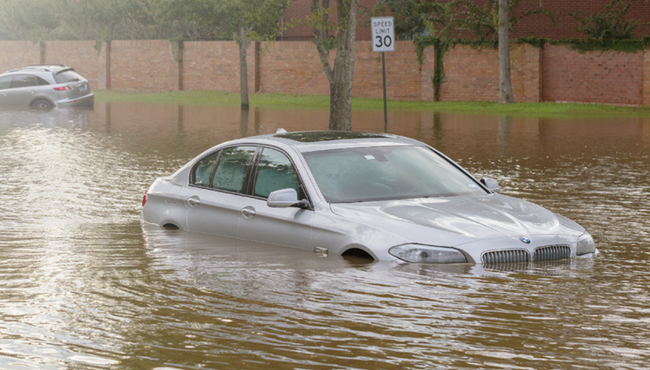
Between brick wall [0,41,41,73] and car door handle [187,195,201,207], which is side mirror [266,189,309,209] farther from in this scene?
brick wall [0,41,41,73]

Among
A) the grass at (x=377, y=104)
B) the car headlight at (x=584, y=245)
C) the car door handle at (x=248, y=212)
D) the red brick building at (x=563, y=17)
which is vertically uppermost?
the red brick building at (x=563, y=17)

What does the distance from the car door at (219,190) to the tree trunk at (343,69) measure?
11601 millimetres

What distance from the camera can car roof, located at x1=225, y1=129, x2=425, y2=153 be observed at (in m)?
8.27

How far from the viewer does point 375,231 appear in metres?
7.14

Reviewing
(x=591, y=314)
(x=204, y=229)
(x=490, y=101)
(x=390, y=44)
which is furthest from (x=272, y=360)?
(x=490, y=101)

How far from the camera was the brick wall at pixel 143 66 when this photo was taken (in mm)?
51312

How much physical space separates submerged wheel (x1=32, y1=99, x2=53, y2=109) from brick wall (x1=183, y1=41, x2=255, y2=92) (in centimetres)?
1377

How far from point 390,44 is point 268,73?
2519cm

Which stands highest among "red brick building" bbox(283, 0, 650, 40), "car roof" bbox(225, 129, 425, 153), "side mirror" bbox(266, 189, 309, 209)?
"red brick building" bbox(283, 0, 650, 40)

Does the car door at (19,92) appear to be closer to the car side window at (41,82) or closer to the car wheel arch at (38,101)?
the car wheel arch at (38,101)

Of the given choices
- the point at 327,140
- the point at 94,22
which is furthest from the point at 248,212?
the point at 94,22

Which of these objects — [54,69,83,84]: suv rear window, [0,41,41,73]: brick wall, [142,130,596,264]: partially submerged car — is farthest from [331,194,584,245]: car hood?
[0,41,41,73]: brick wall

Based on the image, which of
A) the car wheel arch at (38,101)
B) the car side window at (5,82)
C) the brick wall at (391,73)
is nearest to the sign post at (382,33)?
the car wheel arch at (38,101)

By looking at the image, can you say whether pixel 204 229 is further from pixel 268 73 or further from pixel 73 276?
pixel 268 73
